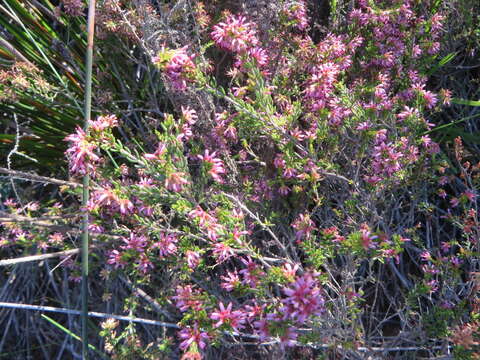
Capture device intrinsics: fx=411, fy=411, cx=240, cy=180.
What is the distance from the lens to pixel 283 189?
1.82 meters

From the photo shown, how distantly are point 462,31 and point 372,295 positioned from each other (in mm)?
1591

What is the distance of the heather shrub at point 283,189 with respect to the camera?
4.48 feet

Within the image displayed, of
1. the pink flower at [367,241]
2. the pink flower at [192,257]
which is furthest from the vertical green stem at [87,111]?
the pink flower at [367,241]

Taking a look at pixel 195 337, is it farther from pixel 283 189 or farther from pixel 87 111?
pixel 87 111

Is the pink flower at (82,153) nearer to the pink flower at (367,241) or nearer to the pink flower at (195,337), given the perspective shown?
the pink flower at (195,337)

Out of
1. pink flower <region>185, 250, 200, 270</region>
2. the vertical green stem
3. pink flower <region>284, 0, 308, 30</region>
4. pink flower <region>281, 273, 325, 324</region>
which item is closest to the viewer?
pink flower <region>281, 273, 325, 324</region>

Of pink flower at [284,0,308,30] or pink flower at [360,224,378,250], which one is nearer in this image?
pink flower at [360,224,378,250]

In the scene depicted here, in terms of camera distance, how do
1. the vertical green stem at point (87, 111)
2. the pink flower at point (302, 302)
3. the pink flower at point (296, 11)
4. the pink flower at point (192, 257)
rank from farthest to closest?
the pink flower at point (296, 11) < the vertical green stem at point (87, 111) < the pink flower at point (192, 257) < the pink flower at point (302, 302)

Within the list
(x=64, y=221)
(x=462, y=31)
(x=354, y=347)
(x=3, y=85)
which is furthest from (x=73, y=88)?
(x=462, y=31)

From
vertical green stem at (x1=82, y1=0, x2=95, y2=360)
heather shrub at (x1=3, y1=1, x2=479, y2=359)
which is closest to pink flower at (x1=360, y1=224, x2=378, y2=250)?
heather shrub at (x1=3, y1=1, x2=479, y2=359)

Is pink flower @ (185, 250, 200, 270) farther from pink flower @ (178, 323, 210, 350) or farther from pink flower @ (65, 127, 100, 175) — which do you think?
pink flower @ (65, 127, 100, 175)

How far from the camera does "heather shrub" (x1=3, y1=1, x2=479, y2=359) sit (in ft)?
4.48

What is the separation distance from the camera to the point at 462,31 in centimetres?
234

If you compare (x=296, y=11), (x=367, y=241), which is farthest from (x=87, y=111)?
(x=367, y=241)
